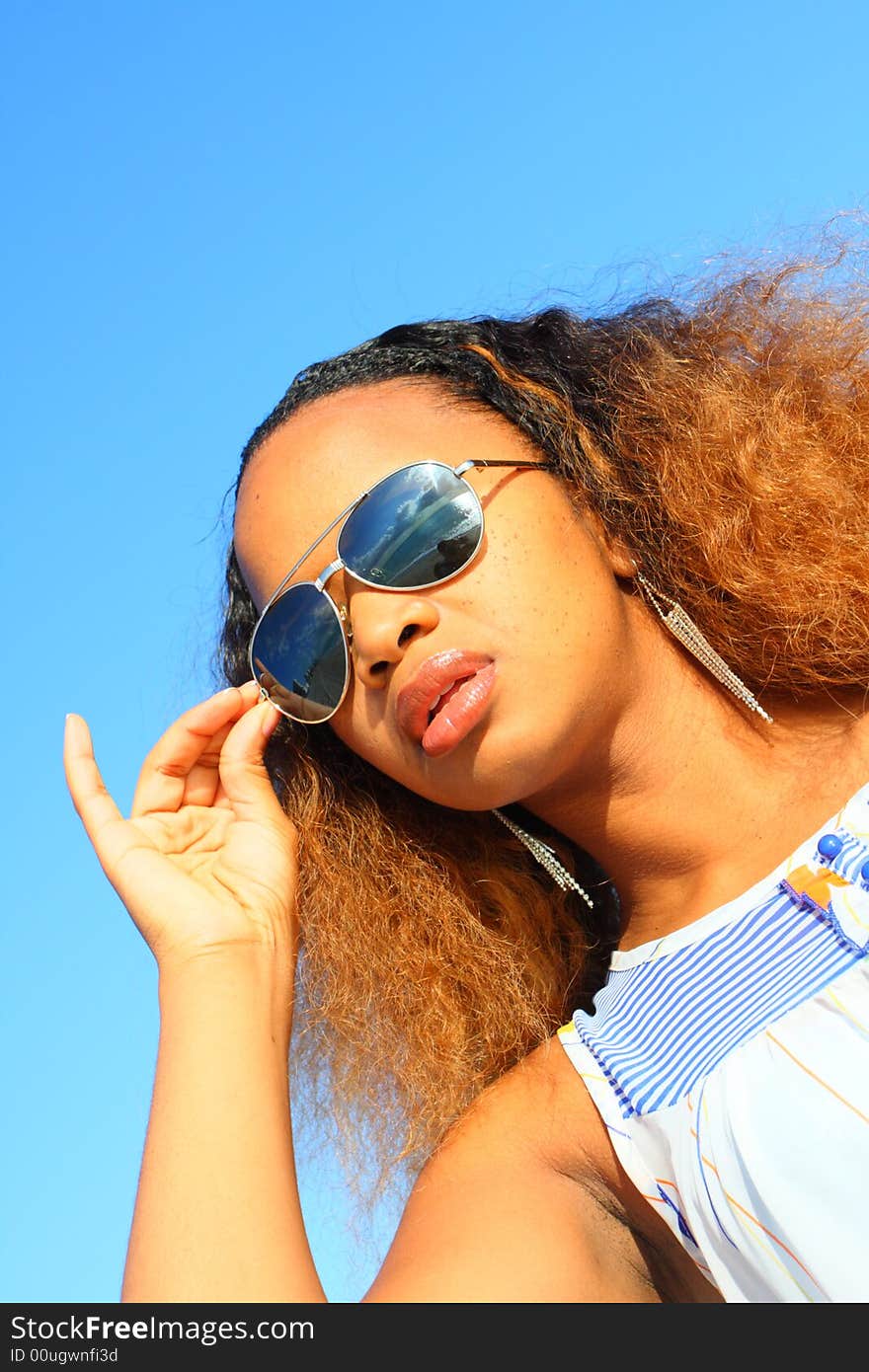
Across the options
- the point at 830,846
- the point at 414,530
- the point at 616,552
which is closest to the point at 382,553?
the point at 414,530

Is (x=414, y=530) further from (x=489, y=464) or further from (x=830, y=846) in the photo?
(x=830, y=846)

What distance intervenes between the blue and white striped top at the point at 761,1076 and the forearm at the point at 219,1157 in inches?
35.5

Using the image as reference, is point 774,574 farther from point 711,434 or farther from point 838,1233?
point 838,1233

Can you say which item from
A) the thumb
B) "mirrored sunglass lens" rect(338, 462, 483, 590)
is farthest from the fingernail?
"mirrored sunglass lens" rect(338, 462, 483, 590)

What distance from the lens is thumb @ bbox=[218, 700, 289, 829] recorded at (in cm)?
395

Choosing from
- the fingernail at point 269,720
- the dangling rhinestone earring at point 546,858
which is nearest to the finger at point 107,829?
the fingernail at point 269,720

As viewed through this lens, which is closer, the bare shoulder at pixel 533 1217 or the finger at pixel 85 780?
the bare shoulder at pixel 533 1217

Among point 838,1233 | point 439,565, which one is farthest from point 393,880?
point 838,1233

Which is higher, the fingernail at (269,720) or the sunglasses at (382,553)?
the sunglasses at (382,553)

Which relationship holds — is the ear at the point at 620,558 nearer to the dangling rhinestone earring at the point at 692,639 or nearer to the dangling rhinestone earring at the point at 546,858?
the dangling rhinestone earring at the point at 692,639

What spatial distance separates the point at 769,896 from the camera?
3430 mm

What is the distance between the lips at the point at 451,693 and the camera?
3461 millimetres

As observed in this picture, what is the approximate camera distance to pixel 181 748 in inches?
157

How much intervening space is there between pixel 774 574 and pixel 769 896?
962 millimetres
